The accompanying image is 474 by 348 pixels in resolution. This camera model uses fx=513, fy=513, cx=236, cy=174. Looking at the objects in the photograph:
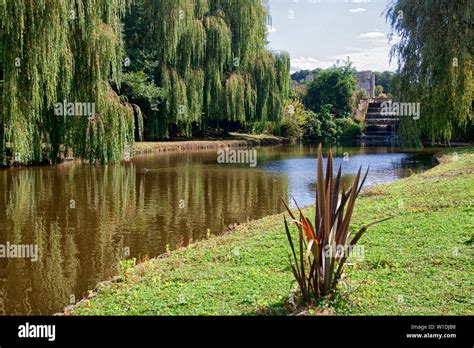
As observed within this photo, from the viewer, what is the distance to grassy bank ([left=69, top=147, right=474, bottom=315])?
5336 millimetres

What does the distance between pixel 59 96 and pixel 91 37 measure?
2511 millimetres

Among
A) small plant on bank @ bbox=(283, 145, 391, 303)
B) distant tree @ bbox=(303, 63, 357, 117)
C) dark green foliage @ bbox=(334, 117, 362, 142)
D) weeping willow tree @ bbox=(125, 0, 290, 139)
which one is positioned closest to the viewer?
small plant on bank @ bbox=(283, 145, 391, 303)

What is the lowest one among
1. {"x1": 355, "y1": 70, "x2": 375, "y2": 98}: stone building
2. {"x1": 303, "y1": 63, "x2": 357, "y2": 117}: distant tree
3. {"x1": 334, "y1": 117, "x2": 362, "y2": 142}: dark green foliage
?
{"x1": 334, "y1": 117, "x2": 362, "y2": 142}: dark green foliage

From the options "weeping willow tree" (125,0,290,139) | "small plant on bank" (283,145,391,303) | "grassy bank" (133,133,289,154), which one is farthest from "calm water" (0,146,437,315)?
"weeping willow tree" (125,0,290,139)

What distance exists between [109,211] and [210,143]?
2806 cm

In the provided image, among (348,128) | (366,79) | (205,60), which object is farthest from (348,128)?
(366,79)

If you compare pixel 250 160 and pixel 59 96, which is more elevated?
pixel 59 96

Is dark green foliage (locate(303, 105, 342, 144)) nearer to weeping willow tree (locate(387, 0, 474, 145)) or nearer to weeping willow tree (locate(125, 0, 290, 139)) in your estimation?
weeping willow tree (locate(125, 0, 290, 139))

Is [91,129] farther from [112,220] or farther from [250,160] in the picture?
[250,160]

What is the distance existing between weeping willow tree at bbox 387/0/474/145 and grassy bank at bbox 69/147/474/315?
271 inches

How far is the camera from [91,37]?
1877 cm

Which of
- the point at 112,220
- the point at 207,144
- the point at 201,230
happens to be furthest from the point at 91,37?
the point at 207,144

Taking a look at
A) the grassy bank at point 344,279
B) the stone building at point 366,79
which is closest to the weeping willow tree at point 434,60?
the grassy bank at point 344,279

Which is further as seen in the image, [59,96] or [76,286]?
[59,96]
